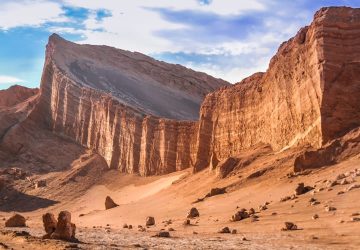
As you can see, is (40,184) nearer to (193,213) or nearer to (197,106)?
(193,213)

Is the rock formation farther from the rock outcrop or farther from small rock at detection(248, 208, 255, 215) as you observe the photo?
the rock outcrop

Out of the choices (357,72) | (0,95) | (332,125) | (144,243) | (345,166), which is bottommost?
(144,243)

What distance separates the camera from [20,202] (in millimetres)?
50688

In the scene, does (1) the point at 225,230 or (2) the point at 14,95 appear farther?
(2) the point at 14,95

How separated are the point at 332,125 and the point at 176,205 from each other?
10.6 metres

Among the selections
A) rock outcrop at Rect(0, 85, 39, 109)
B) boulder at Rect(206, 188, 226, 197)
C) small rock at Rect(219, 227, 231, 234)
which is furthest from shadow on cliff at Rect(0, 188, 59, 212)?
small rock at Rect(219, 227, 231, 234)

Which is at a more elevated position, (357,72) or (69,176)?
(357,72)

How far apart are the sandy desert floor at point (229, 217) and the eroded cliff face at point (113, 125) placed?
5687 millimetres

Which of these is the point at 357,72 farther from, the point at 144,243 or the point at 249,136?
the point at 144,243

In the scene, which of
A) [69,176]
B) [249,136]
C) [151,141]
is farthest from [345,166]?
[69,176]

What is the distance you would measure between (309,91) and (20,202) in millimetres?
30543

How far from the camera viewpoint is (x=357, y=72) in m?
29.6

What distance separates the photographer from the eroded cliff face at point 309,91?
29.1 metres

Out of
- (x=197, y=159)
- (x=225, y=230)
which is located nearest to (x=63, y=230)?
(x=225, y=230)
